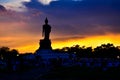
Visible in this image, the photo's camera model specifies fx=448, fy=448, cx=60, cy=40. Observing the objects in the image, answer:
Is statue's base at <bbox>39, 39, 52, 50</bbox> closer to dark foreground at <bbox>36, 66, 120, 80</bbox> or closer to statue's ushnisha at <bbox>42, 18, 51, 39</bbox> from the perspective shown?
statue's ushnisha at <bbox>42, 18, 51, 39</bbox>

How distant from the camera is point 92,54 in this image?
114312 millimetres

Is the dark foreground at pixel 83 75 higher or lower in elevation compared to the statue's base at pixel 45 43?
lower

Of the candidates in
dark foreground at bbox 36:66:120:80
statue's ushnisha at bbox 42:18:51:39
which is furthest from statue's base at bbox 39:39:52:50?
dark foreground at bbox 36:66:120:80

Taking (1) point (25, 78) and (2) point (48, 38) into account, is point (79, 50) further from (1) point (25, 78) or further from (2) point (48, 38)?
(1) point (25, 78)

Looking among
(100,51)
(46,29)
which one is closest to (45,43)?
(46,29)

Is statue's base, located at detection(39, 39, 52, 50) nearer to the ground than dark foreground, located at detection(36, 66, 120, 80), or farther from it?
farther from it

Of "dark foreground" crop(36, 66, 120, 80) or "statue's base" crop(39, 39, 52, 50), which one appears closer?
"dark foreground" crop(36, 66, 120, 80)

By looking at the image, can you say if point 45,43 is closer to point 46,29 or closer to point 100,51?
point 46,29

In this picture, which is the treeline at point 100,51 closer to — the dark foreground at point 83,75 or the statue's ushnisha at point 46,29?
the statue's ushnisha at point 46,29

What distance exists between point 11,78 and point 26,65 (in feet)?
62.6

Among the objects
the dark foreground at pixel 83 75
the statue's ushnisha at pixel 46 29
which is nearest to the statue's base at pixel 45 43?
the statue's ushnisha at pixel 46 29

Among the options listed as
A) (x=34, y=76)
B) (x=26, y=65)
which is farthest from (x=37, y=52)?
(x=34, y=76)

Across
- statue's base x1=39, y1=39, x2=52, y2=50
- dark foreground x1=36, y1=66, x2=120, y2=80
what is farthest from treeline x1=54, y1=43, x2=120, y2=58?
dark foreground x1=36, y1=66, x2=120, y2=80

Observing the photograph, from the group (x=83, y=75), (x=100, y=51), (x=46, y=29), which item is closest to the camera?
(x=83, y=75)
